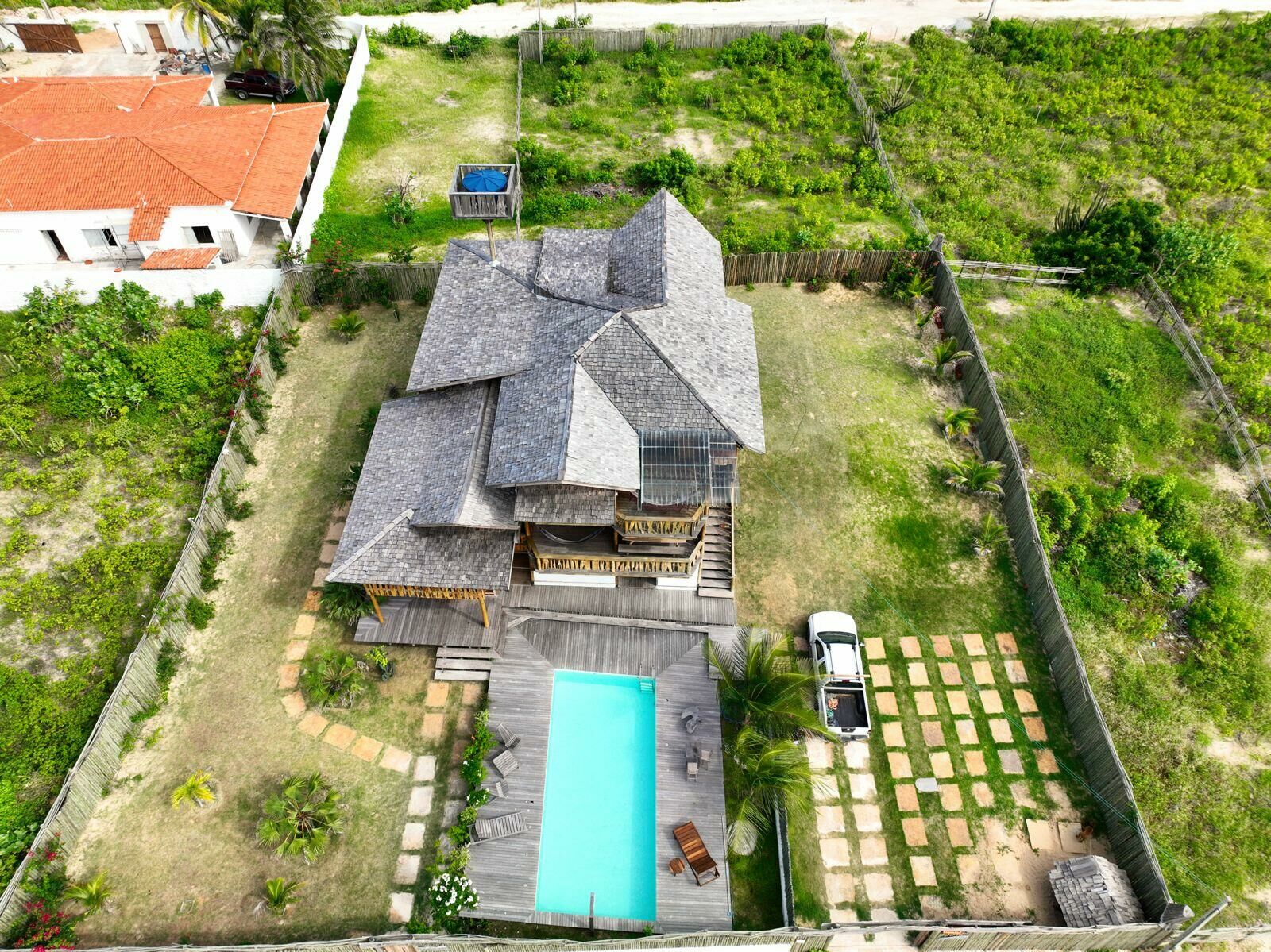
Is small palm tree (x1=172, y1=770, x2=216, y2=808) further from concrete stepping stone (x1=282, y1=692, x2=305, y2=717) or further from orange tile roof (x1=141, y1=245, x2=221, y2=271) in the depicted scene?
orange tile roof (x1=141, y1=245, x2=221, y2=271)

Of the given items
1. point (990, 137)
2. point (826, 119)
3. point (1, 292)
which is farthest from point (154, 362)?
point (990, 137)

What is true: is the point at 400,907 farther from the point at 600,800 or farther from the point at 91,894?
the point at 91,894

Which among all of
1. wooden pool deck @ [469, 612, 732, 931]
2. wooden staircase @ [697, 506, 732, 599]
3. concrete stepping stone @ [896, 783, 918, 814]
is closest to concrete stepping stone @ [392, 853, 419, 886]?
wooden pool deck @ [469, 612, 732, 931]

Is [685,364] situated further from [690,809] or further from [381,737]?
[381,737]

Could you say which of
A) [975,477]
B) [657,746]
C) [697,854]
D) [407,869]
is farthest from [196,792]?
[975,477]

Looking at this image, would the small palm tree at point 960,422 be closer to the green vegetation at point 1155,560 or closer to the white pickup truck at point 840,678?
the green vegetation at point 1155,560

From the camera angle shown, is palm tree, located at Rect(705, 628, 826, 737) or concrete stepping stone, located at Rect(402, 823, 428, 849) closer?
concrete stepping stone, located at Rect(402, 823, 428, 849)

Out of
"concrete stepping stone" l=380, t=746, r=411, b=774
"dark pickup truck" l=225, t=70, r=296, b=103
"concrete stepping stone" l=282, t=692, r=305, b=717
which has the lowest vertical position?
"concrete stepping stone" l=380, t=746, r=411, b=774

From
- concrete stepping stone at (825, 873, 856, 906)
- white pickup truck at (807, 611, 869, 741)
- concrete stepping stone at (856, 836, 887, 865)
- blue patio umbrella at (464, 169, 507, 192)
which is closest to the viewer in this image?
concrete stepping stone at (825, 873, 856, 906)
